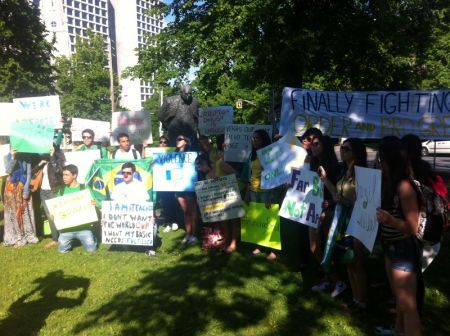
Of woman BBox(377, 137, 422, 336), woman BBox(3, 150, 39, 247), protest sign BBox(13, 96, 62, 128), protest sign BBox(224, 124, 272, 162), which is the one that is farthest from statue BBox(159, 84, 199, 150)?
woman BBox(377, 137, 422, 336)

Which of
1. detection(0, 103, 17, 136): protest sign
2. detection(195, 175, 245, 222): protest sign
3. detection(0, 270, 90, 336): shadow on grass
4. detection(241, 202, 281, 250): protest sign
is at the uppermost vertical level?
detection(0, 103, 17, 136): protest sign

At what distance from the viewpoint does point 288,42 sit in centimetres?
1223

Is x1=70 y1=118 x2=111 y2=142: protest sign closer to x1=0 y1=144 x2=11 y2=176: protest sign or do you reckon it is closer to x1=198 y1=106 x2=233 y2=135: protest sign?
x1=0 y1=144 x2=11 y2=176: protest sign

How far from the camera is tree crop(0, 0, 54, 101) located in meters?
24.1

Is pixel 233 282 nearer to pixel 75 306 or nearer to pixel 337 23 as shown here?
pixel 75 306

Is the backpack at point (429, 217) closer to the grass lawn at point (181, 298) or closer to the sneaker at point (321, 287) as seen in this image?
the grass lawn at point (181, 298)

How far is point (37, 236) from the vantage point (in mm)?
7473

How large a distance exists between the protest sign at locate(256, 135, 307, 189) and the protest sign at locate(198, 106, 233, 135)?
2785mm

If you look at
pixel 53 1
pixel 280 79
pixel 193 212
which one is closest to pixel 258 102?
pixel 280 79

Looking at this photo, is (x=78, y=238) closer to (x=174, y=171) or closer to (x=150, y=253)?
(x=150, y=253)

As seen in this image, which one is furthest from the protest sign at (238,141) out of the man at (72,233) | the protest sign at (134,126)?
the man at (72,233)

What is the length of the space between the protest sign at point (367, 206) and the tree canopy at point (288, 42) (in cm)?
941

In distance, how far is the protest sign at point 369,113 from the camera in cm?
584

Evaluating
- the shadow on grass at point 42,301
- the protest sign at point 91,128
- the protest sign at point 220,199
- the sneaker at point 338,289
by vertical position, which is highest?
the protest sign at point 91,128
